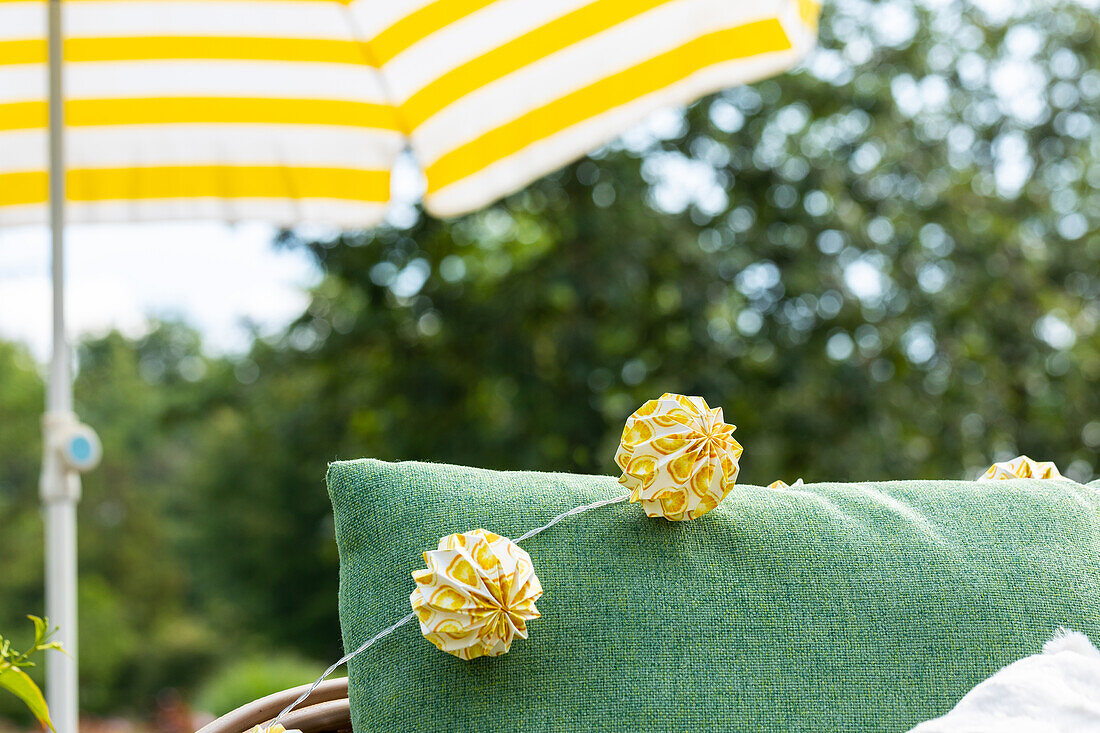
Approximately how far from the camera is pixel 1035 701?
1.74 ft

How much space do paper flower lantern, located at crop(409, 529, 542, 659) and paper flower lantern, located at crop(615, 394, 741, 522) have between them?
0.32 ft

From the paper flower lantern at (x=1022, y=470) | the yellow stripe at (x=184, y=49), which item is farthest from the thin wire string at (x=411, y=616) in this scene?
the yellow stripe at (x=184, y=49)

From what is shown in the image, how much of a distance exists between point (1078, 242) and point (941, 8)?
119 cm

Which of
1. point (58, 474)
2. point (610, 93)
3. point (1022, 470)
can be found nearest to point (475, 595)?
point (1022, 470)

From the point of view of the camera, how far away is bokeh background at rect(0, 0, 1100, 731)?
3127 millimetres

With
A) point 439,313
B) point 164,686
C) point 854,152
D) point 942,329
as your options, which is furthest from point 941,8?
point 164,686

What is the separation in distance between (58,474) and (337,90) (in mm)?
793

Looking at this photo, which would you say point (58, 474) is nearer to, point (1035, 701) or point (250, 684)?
point (1035, 701)

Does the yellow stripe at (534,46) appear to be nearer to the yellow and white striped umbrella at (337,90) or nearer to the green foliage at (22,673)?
the yellow and white striped umbrella at (337,90)

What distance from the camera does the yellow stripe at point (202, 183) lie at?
5.48 ft

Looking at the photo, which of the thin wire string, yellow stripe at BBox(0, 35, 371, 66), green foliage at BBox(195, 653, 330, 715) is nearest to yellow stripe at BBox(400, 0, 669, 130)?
yellow stripe at BBox(0, 35, 371, 66)

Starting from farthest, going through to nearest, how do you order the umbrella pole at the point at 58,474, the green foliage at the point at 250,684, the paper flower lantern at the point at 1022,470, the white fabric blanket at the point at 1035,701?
1. the green foliage at the point at 250,684
2. the umbrella pole at the point at 58,474
3. the paper flower lantern at the point at 1022,470
4. the white fabric blanket at the point at 1035,701

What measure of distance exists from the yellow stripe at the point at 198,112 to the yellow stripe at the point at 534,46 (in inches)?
8.5

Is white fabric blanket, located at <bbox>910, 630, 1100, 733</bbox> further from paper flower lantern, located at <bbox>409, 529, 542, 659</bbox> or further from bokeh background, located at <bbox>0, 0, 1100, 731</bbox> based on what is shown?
bokeh background, located at <bbox>0, 0, 1100, 731</bbox>
